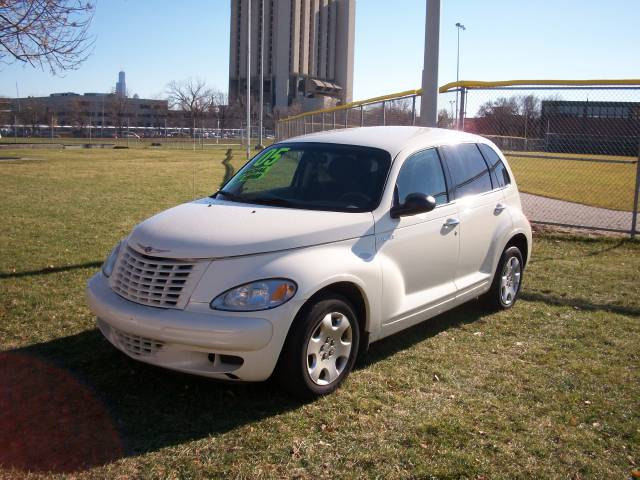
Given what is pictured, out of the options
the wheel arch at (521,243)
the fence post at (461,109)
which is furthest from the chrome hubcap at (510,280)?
the fence post at (461,109)

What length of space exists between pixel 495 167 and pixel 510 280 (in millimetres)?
1129

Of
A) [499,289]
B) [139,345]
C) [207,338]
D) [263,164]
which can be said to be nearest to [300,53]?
[499,289]

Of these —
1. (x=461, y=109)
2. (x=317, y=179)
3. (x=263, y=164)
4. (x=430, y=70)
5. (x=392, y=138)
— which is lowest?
(x=317, y=179)

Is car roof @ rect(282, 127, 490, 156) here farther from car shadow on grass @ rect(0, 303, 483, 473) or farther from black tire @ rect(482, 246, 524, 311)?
car shadow on grass @ rect(0, 303, 483, 473)

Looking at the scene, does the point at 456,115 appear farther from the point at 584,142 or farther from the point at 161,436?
the point at 161,436

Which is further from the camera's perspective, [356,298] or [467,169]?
[467,169]

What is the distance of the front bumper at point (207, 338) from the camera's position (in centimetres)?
392

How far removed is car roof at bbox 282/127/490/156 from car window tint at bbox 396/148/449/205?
0.33ft

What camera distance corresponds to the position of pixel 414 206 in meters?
4.87

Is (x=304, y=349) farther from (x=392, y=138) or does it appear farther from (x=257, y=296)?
(x=392, y=138)

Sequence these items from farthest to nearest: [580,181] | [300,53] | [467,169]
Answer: [300,53] < [580,181] < [467,169]

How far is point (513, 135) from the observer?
40.8ft

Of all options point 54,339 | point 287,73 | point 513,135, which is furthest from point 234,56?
point 54,339

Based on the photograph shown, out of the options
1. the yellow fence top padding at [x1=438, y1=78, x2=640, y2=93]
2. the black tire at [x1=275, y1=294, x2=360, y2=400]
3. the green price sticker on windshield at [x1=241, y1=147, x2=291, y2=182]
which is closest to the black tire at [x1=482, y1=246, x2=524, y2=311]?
the green price sticker on windshield at [x1=241, y1=147, x2=291, y2=182]
